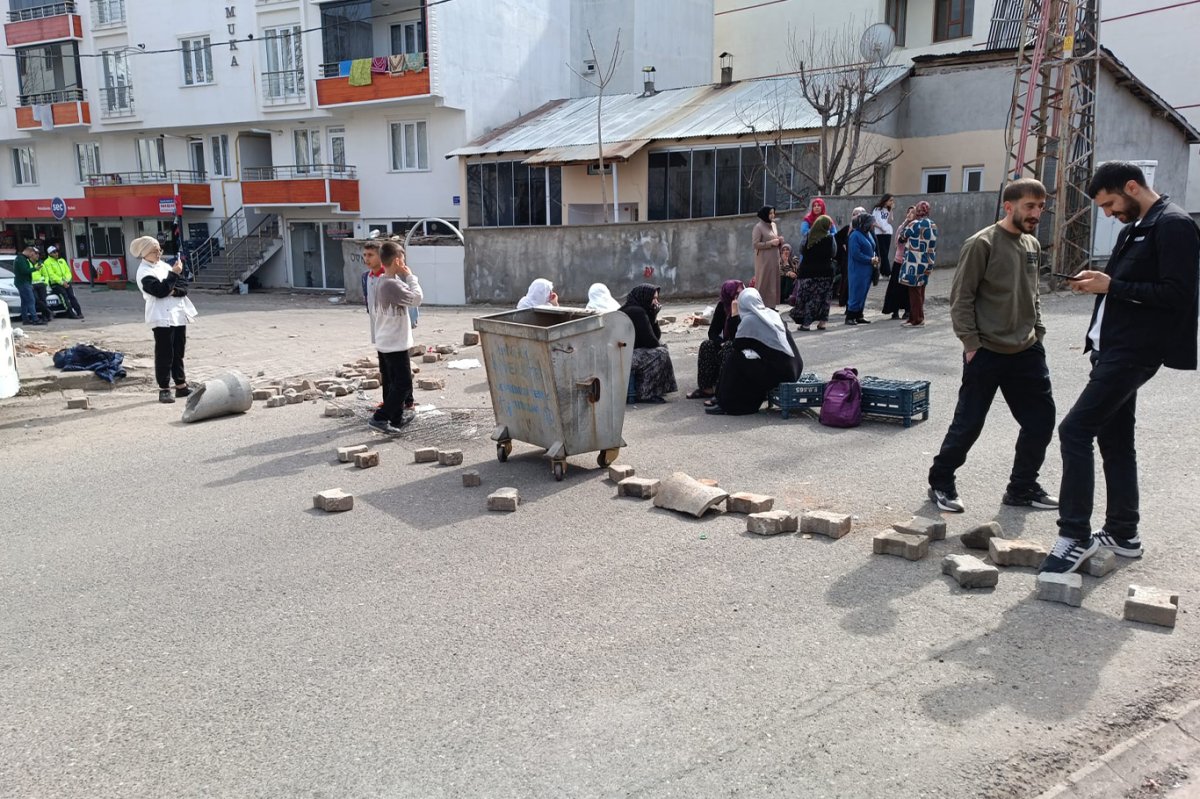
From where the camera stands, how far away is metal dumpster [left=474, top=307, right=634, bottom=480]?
687 centimetres

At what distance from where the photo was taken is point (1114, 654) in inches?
156

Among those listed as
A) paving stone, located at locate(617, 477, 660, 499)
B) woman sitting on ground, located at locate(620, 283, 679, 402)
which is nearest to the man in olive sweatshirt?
paving stone, located at locate(617, 477, 660, 499)

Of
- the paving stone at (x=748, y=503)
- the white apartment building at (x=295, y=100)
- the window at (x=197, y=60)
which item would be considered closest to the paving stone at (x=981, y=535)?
the paving stone at (x=748, y=503)

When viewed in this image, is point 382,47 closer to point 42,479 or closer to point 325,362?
point 325,362

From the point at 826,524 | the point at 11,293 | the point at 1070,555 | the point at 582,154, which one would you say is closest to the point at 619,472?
the point at 826,524

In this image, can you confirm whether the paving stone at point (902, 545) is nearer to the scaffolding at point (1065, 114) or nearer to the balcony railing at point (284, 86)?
the scaffolding at point (1065, 114)

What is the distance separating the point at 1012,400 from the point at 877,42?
73.9 ft

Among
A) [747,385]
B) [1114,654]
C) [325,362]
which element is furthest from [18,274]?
[1114,654]

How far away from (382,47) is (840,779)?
35655 millimetres

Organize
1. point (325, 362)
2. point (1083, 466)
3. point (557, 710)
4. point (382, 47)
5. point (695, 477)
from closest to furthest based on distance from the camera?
point (557, 710) < point (1083, 466) < point (695, 477) < point (325, 362) < point (382, 47)

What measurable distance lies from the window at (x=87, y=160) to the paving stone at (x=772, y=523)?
4390 centimetres

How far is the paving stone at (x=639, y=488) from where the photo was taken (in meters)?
Answer: 6.50

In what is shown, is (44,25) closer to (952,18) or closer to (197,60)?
(197,60)

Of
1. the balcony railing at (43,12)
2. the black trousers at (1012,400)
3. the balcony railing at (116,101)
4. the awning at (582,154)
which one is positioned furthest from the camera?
the balcony railing at (43,12)
